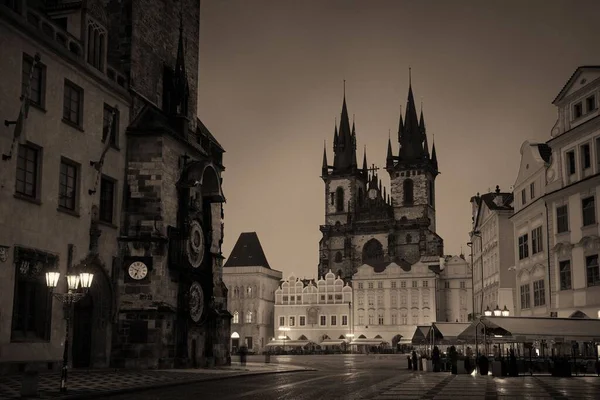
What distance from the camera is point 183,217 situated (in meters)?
35.3

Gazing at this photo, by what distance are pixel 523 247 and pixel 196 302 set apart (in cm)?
1902

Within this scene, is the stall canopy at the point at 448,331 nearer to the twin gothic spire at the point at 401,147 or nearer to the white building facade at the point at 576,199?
the white building facade at the point at 576,199

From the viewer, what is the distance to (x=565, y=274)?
3744cm

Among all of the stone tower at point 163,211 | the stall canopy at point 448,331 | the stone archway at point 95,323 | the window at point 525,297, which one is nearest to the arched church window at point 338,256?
the window at point 525,297

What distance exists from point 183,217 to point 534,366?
649 inches

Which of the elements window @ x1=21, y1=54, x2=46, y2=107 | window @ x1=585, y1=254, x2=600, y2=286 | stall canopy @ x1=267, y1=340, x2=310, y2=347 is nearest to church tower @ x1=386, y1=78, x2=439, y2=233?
stall canopy @ x1=267, y1=340, x2=310, y2=347

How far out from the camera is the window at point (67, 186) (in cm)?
2915

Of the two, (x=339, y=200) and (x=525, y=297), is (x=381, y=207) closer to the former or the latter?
(x=339, y=200)

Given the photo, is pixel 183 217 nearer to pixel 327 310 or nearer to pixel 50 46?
pixel 50 46

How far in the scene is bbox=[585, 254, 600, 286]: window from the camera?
3474 cm

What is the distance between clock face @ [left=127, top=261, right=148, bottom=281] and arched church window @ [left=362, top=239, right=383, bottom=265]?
109484 mm

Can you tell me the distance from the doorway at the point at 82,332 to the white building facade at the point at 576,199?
21.1 meters

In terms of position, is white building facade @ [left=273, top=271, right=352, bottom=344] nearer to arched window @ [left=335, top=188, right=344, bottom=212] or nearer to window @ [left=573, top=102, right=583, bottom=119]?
arched window @ [left=335, top=188, right=344, bottom=212]

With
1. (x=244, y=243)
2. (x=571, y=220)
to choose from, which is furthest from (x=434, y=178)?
(x=571, y=220)
